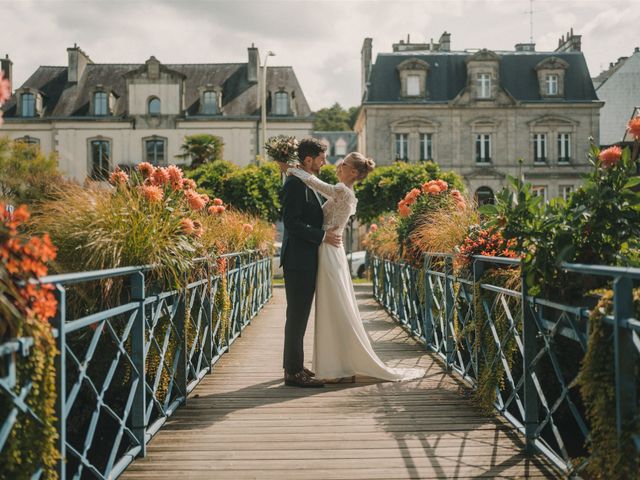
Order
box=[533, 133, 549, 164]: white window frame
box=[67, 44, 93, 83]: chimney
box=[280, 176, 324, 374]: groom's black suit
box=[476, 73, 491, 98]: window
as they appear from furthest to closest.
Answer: box=[67, 44, 93, 83]: chimney < box=[533, 133, 549, 164]: white window frame < box=[476, 73, 491, 98]: window < box=[280, 176, 324, 374]: groom's black suit

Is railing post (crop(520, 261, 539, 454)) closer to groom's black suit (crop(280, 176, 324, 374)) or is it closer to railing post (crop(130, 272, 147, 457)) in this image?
groom's black suit (crop(280, 176, 324, 374))

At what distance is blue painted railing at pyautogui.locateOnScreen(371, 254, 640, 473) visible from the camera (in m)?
2.46

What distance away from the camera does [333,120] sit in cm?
6881

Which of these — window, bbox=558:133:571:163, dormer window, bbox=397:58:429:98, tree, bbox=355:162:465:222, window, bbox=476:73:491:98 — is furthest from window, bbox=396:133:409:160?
tree, bbox=355:162:465:222

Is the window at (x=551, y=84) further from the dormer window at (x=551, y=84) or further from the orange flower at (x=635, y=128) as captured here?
the orange flower at (x=635, y=128)

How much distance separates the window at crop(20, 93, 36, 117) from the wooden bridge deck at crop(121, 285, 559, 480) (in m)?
33.1

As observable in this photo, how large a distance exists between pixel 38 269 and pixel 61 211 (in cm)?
231

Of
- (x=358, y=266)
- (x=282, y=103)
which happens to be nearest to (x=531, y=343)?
(x=358, y=266)

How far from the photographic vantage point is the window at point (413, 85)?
112 feet

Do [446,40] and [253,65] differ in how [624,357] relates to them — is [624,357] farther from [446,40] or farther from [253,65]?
[446,40]

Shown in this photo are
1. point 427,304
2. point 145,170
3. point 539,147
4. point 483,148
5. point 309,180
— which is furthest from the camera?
point 539,147

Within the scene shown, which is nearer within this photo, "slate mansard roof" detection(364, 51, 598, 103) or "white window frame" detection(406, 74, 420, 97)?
"white window frame" detection(406, 74, 420, 97)

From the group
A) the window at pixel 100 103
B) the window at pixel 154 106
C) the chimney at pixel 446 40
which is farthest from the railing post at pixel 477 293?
the chimney at pixel 446 40

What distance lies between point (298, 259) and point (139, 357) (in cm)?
192
